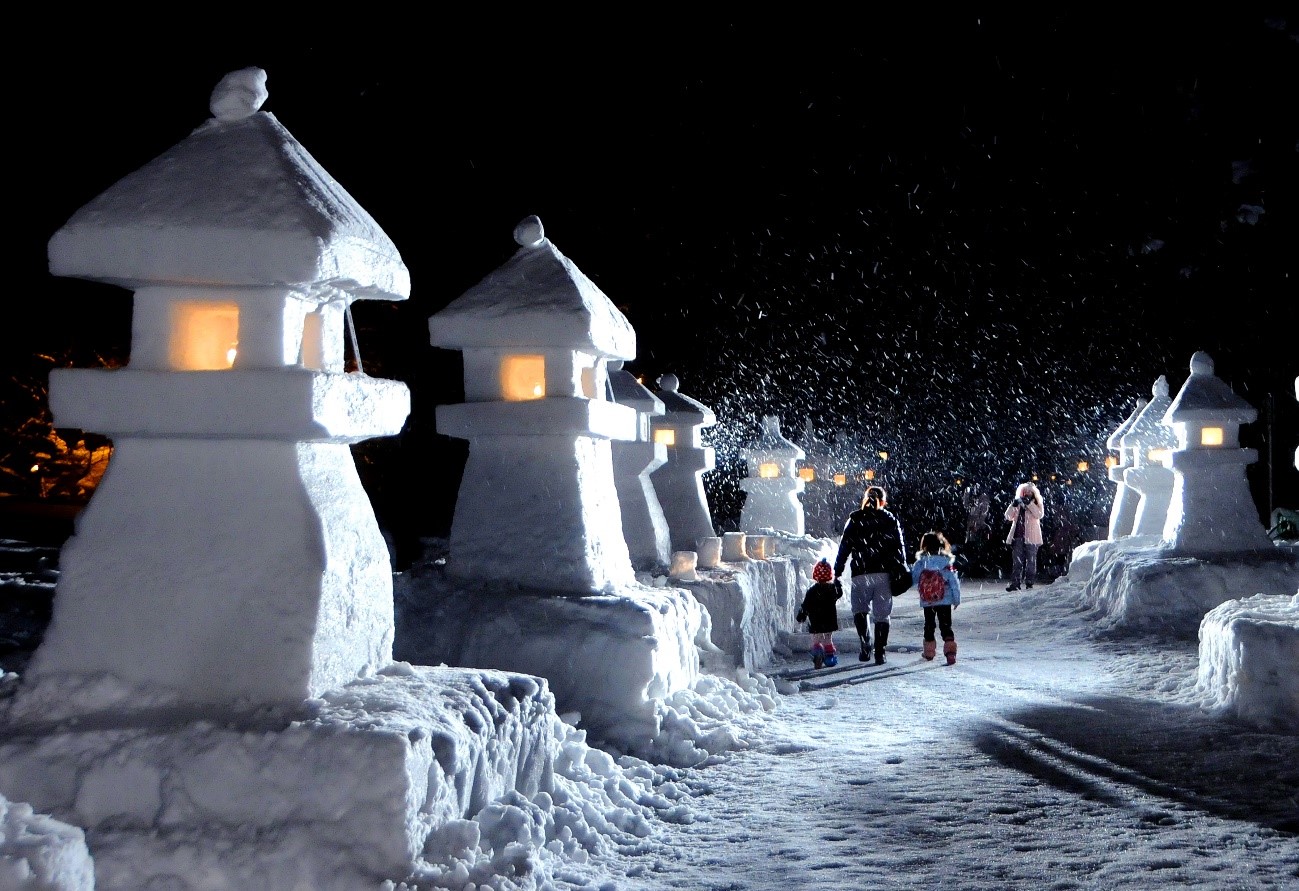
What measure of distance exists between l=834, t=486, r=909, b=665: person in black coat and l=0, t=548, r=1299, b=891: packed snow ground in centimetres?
125

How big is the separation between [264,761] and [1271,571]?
1202 cm

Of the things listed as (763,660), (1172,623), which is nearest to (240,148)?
(763,660)

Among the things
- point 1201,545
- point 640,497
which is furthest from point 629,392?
point 1201,545

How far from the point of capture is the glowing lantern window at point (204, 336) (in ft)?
17.6

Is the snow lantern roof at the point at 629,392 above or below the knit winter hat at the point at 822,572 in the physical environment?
above

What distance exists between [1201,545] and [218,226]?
12.4m

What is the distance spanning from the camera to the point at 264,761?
4.54 metres

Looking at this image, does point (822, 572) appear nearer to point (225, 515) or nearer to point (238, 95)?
point (225, 515)

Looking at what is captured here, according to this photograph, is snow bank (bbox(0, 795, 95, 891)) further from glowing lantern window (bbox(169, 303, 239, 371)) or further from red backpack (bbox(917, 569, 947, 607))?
red backpack (bbox(917, 569, 947, 607))

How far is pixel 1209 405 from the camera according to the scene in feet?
46.9

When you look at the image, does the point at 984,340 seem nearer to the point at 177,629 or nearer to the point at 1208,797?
the point at 1208,797

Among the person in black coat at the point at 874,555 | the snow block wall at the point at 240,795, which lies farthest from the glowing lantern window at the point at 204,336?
the person in black coat at the point at 874,555

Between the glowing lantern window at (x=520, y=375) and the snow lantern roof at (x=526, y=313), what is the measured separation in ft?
0.46

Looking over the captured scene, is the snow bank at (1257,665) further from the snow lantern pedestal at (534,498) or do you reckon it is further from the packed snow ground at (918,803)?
the snow lantern pedestal at (534,498)
